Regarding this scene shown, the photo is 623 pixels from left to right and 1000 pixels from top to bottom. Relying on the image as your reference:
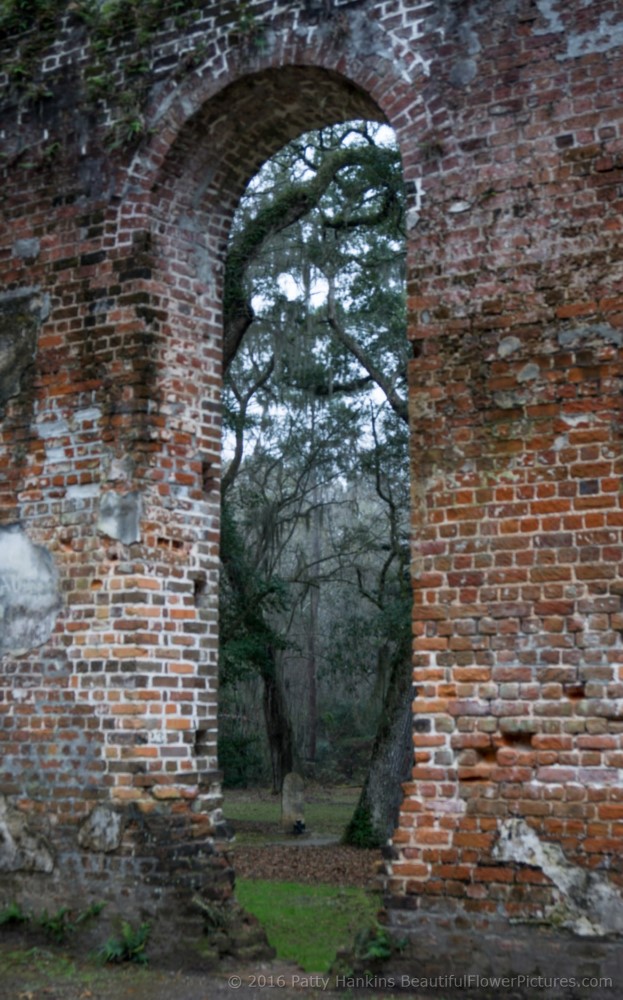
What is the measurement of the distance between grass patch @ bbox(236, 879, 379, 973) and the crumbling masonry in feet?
4.17

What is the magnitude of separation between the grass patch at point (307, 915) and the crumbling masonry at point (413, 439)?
1270mm

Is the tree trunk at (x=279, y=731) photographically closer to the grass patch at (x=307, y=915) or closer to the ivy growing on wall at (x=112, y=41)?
the grass patch at (x=307, y=915)

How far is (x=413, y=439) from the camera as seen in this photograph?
601 cm

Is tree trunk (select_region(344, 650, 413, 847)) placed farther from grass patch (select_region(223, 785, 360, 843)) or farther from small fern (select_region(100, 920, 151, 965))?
small fern (select_region(100, 920, 151, 965))

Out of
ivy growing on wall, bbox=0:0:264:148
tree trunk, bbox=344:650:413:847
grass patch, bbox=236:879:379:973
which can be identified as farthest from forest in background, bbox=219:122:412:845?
ivy growing on wall, bbox=0:0:264:148

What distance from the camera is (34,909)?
686cm

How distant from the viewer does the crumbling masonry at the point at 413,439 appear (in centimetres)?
543

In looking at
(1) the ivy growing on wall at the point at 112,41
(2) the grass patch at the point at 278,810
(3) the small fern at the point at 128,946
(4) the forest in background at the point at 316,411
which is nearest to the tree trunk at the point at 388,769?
(4) the forest in background at the point at 316,411

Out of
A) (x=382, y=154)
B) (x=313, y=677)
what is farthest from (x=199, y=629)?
(x=313, y=677)

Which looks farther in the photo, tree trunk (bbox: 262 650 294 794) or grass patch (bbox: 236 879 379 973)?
→ tree trunk (bbox: 262 650 294 794)

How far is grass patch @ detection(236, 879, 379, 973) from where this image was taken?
7514 mm

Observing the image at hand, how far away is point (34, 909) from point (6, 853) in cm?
39

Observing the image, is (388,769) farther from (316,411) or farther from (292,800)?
(316,411)

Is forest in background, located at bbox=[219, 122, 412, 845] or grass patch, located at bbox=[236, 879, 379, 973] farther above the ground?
forest in background, located at bbox=[219, 122, 412, 845]
